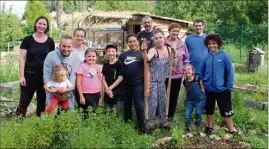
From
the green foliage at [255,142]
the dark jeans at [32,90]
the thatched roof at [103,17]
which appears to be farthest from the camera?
the thatched roof at [103,17]

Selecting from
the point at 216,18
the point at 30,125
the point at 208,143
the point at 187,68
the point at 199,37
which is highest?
the point at 216,18

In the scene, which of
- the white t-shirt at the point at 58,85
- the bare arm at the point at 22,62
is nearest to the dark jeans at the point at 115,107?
the white t-shirt at the point at 58,85

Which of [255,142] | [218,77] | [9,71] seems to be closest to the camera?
[255,142]

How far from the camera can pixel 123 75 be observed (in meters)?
5.41

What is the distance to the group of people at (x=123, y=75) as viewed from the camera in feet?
16.7

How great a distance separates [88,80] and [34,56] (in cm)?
82

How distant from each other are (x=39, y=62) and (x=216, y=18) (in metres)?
20.9

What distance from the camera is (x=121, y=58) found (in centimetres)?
536

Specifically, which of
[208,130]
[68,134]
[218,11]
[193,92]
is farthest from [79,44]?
[218,11]

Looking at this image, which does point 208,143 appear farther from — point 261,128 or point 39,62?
point 39,62

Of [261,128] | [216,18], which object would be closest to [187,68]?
[261,128]

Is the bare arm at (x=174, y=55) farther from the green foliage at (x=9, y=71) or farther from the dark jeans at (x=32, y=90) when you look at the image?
the green foliage at (x=9, y=71)

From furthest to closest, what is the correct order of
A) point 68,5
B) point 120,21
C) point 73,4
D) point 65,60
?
point 73,4 < point 68,5 < point 120,21 < point 65,60

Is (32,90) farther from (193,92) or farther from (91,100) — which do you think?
(193,92)
